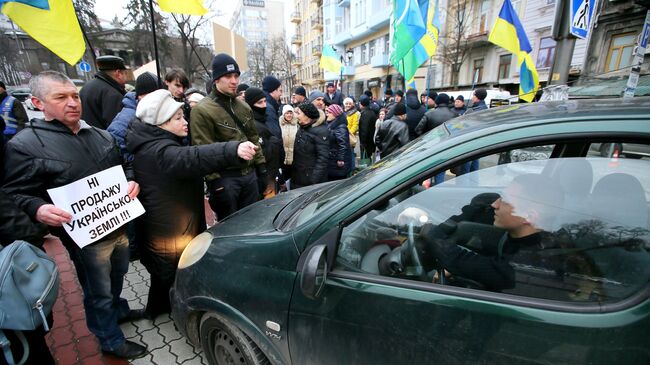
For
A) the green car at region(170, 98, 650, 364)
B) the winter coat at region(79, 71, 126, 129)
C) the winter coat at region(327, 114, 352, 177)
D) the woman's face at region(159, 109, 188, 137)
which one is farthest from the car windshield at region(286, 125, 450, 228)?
the winter coat at region(79, 71, 126, 129)

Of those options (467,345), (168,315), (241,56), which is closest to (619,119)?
(467,345)

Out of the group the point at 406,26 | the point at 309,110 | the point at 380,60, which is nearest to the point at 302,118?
the point at 309,110

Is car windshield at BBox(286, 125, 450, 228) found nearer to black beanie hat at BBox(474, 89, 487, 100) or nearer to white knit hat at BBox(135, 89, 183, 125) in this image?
white knit hat at BBox(135, 89, 183, 125)

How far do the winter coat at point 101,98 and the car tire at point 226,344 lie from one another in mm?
2988

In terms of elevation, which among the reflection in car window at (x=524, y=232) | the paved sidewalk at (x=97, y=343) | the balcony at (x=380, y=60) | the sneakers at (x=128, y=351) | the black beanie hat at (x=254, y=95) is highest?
the balcony at (x=380, y=60)

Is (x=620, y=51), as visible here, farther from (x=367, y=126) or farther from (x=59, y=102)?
(x=59, y=102)

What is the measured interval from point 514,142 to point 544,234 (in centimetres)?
37

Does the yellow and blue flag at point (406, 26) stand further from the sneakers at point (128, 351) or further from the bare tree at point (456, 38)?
the bare tree at point (456, 38)

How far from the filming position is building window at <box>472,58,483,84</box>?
21.6m

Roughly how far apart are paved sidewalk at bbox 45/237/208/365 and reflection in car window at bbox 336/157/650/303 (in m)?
1.76

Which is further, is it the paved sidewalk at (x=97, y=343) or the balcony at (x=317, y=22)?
the balcony at (x=317, y=22)

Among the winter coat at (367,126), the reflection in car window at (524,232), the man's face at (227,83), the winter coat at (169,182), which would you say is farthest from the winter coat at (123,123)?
the winter coat at (367,126)

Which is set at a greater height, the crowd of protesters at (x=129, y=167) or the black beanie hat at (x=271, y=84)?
the black beanie hat at (x=271, y=84)

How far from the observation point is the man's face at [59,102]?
1753mm
